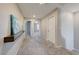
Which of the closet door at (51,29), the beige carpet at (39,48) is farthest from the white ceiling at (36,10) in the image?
the beige carpet at (39,48)

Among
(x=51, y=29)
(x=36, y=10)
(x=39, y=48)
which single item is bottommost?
(x=39, y=48)

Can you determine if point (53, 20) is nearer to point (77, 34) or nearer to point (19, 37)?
point (77, 34)

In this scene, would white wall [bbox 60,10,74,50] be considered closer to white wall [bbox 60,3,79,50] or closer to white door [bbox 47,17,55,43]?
A: white wall [bbox 60,3,79,50]

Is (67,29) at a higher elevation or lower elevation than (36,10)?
lower

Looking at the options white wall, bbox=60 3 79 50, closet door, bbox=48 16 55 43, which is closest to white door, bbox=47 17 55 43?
closet door, bbox=48 16 55 43

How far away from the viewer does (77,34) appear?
1422 millimetres

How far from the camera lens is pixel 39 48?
4.83 ft

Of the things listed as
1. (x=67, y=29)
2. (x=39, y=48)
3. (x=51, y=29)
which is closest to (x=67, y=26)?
(x=67, y=29)

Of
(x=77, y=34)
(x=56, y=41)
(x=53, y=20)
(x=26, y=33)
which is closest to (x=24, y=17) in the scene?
(x=26, y=33)

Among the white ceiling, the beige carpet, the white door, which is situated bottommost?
the beige carpet

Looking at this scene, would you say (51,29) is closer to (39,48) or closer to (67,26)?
(67,26)

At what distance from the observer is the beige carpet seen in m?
1.31

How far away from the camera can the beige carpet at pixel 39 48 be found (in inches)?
51.5

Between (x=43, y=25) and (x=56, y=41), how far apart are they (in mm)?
317
